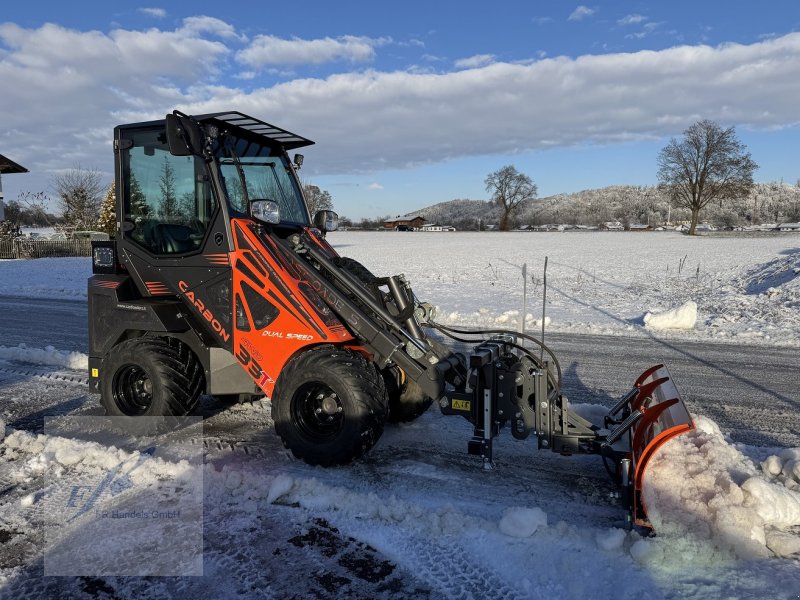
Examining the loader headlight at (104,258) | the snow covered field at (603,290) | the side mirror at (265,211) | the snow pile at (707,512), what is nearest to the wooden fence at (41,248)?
the snow covered field at (603,290)

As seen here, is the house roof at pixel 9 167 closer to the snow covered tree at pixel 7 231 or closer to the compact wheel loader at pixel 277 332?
the snow covered tree at pixel 7 231

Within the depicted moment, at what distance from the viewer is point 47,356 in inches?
332

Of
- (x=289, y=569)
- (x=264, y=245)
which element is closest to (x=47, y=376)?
(x=264, y=245)

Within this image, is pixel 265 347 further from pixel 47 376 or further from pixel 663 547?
pixel 47 376

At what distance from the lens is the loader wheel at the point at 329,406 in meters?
4.32

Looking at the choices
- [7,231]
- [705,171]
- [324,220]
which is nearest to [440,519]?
[324,220]

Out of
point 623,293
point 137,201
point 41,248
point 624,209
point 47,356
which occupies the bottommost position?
point 47,356

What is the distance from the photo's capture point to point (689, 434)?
390cm

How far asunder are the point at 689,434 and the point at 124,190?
5269 mm

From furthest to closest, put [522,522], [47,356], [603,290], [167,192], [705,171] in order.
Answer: [705,171] < [603,290] < [47,356] < [167,192] < [522,522]

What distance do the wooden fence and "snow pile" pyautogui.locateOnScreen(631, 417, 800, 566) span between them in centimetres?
3434

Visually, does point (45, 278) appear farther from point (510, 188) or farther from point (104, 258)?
point (510, 188)

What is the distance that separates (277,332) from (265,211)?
1.06 metres

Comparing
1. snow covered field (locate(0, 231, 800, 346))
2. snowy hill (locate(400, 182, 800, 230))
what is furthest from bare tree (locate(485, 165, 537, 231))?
snow covered field (locate(0, 231, 800, 346))
